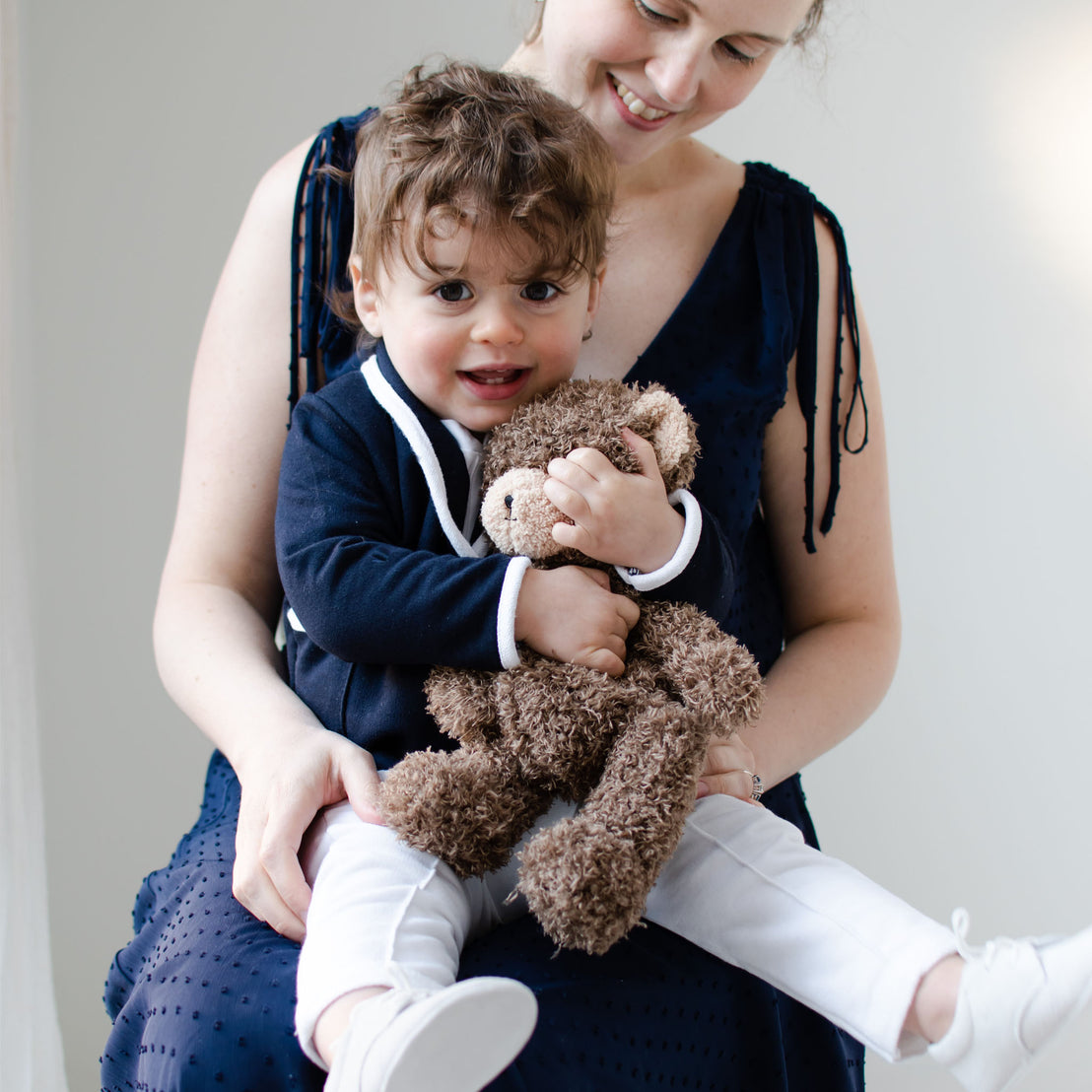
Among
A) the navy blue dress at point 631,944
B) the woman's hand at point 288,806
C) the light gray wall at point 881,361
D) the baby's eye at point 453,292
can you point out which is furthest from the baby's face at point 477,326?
the light gray wall at point 881,361

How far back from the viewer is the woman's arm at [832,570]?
1263mm

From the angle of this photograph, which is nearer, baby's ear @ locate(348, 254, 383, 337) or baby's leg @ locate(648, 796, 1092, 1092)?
baby's leg @ locate(648, 796, 1092, 1092)

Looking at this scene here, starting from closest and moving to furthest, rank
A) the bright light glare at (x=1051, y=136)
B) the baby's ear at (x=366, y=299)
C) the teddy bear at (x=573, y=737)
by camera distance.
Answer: the teddy bear at (x=573, y=737) < the baby's ear at (x=366, y=299) < the bright light glare at (x=1051, y=136)

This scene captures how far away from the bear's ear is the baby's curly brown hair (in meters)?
0.14

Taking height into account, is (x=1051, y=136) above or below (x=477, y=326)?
above

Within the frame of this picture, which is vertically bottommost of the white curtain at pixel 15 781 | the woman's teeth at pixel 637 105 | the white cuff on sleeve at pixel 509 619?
the white curtain at pixel 15 781

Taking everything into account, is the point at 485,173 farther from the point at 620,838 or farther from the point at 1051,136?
the point at 1051,136

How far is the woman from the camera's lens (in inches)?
35.6

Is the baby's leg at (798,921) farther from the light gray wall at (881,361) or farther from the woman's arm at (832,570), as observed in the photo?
the light gray wall at (881,361)

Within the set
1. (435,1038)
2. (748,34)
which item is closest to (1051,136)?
(748,34)

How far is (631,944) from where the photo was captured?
37.3 inches

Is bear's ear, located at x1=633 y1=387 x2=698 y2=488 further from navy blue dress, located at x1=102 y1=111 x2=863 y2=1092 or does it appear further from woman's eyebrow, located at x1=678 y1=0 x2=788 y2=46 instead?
woman's eyebrow, located at x1=678 y1=0 x2=788 y2=46

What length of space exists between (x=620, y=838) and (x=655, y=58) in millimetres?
771

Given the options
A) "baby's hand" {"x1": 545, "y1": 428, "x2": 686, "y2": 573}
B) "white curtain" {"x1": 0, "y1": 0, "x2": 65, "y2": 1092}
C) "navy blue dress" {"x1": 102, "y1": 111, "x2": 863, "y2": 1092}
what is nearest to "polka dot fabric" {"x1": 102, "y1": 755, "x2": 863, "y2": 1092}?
"navy blue dress" {"x1": 102, "y1": 111, "x2": 863, "y2": 1092}
